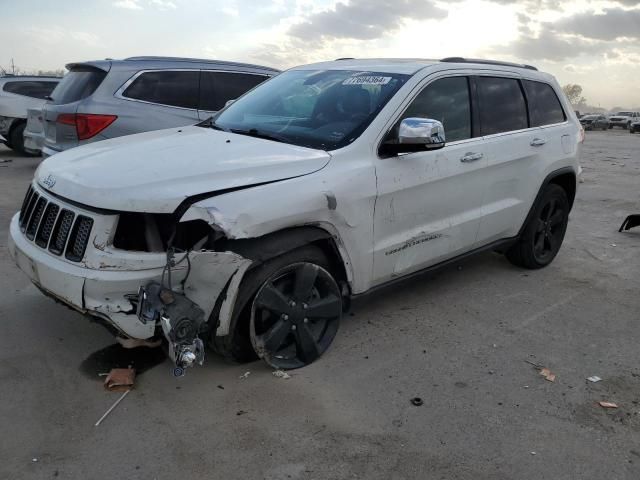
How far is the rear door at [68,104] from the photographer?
6.86 meters

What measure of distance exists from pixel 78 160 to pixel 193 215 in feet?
3.26

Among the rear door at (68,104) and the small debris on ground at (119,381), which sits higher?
the rear door at (68,104)

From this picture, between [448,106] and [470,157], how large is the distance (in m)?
0.40

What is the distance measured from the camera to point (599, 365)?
12.2ft

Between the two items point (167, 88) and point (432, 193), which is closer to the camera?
point (432, 193)

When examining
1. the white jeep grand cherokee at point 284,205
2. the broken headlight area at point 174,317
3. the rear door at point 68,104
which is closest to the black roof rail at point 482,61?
the white jeep grand cherokee at point 284,205

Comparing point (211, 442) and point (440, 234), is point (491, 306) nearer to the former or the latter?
point (440, 234)

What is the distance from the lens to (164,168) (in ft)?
9.84

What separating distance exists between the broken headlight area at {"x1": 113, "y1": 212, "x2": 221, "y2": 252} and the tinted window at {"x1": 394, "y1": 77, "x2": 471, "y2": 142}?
163 cm

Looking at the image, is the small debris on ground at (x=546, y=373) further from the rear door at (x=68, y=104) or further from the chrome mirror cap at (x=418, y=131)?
the rear door at (x=68, y=104)

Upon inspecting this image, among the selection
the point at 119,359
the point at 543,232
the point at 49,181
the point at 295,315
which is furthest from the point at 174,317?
the point at 543,232

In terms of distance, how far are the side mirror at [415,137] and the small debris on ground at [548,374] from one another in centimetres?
153

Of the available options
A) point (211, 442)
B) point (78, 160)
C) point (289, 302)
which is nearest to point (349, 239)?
point (289, 302)

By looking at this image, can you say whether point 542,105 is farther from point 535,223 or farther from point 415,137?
point 415,137
